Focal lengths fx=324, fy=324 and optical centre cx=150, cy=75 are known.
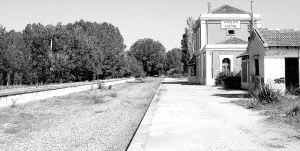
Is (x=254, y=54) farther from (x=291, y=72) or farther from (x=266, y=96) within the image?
(x=266, y=96)

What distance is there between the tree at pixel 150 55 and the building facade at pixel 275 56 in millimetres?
91170

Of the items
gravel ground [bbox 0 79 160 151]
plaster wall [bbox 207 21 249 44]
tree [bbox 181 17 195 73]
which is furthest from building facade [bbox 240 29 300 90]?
tree [bbox 181 17 195 73]

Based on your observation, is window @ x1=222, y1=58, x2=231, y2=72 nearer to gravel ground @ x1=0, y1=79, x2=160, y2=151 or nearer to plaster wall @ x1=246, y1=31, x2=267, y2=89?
plaster wall @ x1=246, y1=31, x2=267, y2=89

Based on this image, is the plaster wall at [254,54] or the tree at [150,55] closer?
the plaster wall at [254,54]

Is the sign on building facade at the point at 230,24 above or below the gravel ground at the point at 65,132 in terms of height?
above

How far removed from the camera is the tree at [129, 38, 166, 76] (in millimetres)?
112625

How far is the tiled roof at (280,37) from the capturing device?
1884 cm

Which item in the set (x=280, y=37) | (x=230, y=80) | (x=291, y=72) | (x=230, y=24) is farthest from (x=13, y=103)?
(x=230, y=24)

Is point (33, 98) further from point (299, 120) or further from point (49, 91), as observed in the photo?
point (299, 120)

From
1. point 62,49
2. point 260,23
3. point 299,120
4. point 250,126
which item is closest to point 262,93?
point 299,120

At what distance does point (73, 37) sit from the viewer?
47812mm

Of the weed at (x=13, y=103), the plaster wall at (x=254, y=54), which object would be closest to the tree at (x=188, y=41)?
the plaster wall at (x=254, y=54)

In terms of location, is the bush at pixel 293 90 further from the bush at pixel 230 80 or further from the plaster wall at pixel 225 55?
the plaster wall at pixel 225 55

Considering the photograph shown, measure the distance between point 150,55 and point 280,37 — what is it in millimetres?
93821
